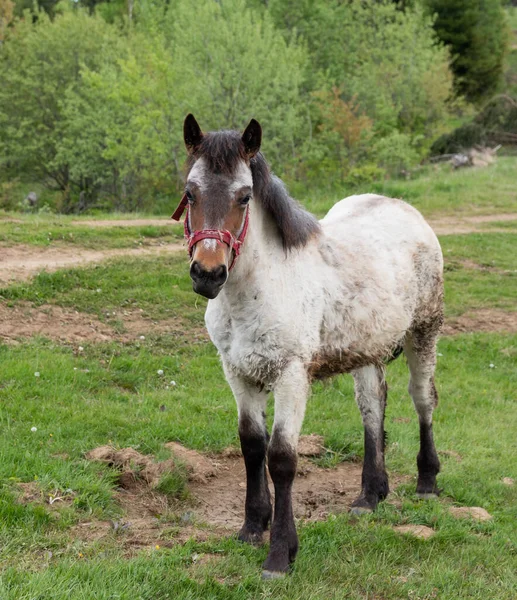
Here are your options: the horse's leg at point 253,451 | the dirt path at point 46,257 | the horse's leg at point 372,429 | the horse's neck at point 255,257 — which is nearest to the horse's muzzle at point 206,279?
the horse's neck at point 255,257

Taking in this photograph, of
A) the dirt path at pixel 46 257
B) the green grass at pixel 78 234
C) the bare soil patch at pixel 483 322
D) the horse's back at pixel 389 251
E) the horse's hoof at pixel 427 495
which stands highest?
the horse's back at pixel 389 251

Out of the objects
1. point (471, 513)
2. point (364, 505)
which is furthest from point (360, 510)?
point (471, 513)

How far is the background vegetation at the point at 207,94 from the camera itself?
23938mm

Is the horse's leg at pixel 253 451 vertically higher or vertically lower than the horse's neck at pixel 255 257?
lower

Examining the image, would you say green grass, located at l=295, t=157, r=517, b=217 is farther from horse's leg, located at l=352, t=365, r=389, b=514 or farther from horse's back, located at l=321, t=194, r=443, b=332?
horse's leg, located at l=352, t=365, r=389, b=514

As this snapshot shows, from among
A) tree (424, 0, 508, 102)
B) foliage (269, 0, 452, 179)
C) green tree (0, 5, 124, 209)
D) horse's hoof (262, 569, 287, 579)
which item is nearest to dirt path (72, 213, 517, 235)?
foliage (269, 0, 452, 179)

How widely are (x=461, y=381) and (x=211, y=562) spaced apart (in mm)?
5140

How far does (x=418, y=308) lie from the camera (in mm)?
5461

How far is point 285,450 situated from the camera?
4.13 metres

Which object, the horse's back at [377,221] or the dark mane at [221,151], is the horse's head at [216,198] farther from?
the horse's back at [377,221]

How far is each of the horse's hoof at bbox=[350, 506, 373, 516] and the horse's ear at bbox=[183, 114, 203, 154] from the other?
2742 millimetres

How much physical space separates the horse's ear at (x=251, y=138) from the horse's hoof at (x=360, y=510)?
261 centimetres

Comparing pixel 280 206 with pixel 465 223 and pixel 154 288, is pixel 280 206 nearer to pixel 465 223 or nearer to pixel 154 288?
pixel 154 288

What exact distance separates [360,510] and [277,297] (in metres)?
1.81
